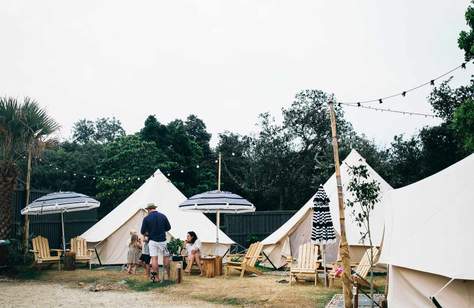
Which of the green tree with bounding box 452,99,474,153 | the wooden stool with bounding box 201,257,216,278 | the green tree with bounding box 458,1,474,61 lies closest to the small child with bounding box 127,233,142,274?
the wooden stool with bounding box 201,257,216,278

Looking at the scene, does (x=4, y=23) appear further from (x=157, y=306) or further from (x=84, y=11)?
(x=157, y=306)

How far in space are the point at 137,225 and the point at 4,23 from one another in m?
6.49

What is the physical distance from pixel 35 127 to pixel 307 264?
7.44 meters

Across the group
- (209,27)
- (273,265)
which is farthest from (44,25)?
(273,265)

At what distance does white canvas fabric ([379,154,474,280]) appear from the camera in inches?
211

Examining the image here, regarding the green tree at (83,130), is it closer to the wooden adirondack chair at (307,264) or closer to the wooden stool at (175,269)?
the wooden stool at (175,269)

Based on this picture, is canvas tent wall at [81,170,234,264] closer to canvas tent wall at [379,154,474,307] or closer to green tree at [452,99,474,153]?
green tree at [452,99,474,153]

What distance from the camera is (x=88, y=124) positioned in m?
54.8

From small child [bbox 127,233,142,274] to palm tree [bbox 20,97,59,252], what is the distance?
255cm

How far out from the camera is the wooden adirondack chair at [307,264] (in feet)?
34.1

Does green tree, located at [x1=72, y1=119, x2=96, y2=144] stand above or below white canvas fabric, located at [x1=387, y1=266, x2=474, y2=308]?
above

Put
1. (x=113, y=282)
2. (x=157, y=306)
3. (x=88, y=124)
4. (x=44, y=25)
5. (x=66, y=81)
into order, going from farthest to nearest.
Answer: (x=88, y=124)
(x=66, y=81)
(x=44, y=25)
(x=113, y=282)
(x=157, y=306)

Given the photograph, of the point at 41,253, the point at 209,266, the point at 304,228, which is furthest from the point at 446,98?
the point at 41,253

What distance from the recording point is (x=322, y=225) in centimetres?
1078
